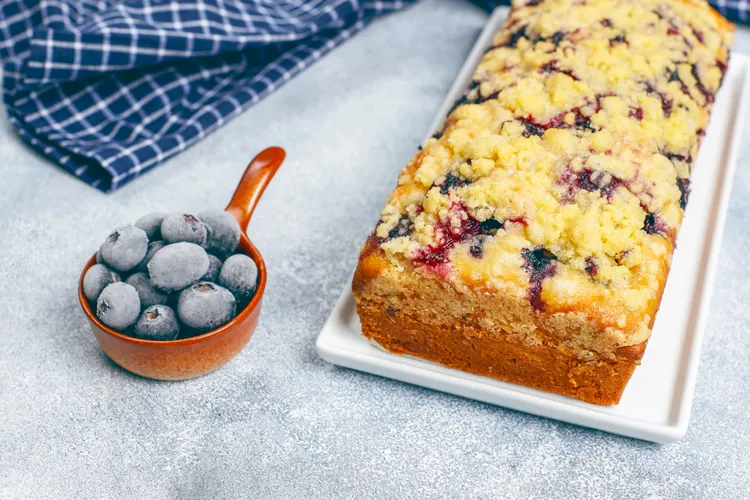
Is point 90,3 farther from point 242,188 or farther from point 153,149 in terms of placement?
point 242,188

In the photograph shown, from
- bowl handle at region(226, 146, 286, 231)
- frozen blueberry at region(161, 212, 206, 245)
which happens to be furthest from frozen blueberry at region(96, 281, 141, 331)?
bowl handle at region(226, 146, 286, 231)

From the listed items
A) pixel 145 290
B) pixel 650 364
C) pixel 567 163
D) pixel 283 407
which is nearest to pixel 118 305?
pixel 145 290

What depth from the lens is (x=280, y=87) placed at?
2.55 metres

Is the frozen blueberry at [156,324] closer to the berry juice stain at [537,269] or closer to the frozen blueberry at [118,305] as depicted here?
the frozen blueberry at [118,305]

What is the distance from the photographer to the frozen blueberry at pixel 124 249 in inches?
62.7

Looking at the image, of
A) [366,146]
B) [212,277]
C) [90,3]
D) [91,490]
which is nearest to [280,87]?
Answer: [366,146]

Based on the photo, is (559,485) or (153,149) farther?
(153,149)

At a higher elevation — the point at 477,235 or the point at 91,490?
the point at 477,235

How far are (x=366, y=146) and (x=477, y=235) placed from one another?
0.88m

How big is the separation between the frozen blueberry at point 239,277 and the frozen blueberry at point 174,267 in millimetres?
76

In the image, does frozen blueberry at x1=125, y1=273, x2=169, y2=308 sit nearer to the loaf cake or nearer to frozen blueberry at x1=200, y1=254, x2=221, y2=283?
frozen blueberry at x1=200, y1=254, x2=221, y2=283

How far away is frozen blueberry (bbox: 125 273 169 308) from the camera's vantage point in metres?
1.60

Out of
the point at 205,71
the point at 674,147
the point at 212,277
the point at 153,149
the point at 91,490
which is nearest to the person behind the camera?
the point at 91,490

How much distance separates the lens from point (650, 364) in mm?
1693
